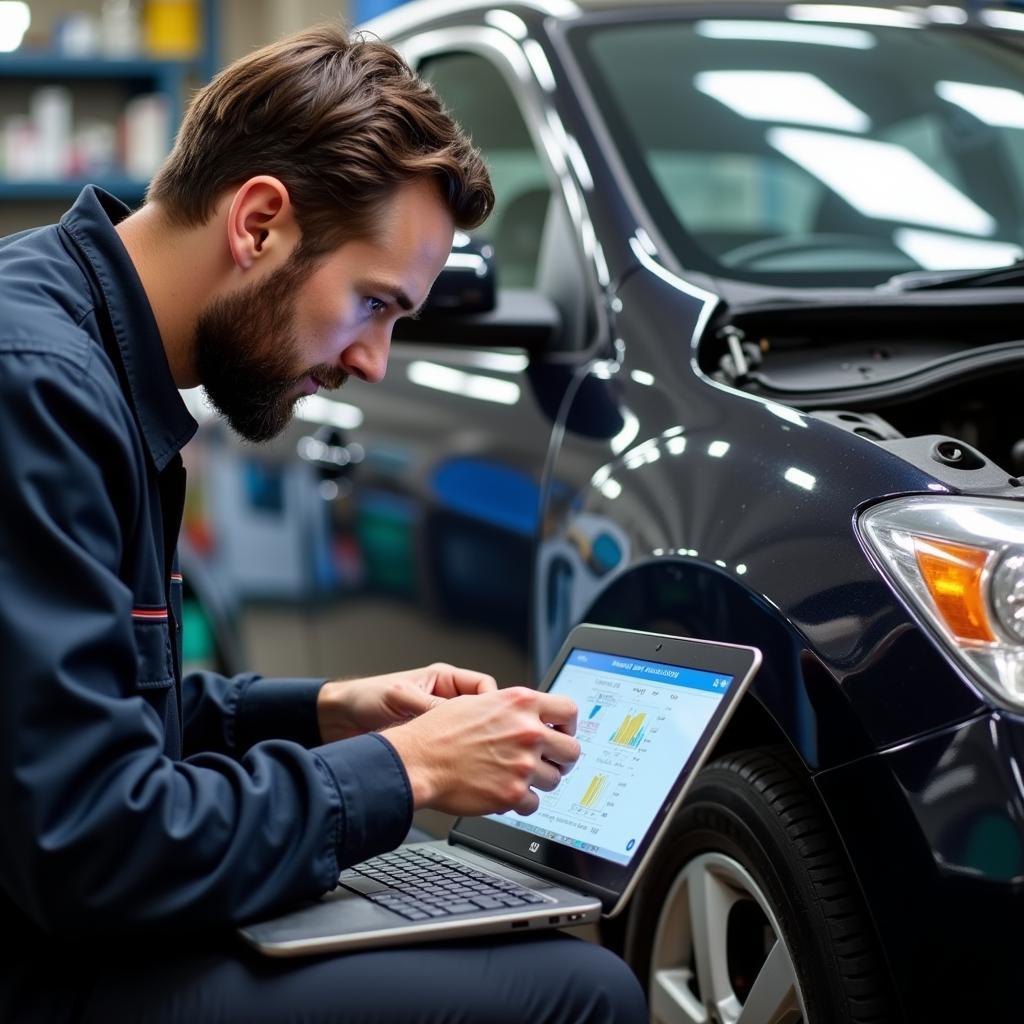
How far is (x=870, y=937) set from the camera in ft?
4.91

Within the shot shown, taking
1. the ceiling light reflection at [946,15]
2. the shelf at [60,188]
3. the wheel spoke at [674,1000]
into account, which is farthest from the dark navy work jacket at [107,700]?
the shelf at [60,188]

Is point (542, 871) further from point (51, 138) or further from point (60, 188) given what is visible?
point (51, 138)

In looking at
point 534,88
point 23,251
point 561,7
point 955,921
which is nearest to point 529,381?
point 534,88

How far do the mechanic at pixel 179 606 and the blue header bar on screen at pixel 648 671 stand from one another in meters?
0.15

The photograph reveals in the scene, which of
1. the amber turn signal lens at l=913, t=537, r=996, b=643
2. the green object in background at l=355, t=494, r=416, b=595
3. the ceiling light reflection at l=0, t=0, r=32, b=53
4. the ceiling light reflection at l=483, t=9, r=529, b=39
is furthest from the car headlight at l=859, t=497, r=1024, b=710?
the ceiling light reflection at l=0, t=0, r=32, b=53

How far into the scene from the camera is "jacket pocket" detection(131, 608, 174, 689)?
55.9 inches

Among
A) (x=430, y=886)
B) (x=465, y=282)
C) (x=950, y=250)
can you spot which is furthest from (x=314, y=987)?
(x=950, y=250)

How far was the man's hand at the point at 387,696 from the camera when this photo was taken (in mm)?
1654

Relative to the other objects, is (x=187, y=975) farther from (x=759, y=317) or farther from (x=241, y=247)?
(x=759, y=317)

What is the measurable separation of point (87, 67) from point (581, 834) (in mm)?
6647

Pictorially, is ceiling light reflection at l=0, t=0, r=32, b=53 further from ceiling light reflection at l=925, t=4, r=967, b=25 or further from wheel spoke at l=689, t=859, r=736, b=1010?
wheel spoke at l=689, t=859, r=736, b=1010

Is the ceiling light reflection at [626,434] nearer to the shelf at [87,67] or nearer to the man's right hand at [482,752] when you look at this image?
the man's right hand at [482,752]

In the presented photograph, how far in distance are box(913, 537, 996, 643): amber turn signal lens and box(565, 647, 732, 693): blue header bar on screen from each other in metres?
0.22

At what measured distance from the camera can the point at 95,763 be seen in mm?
1229
